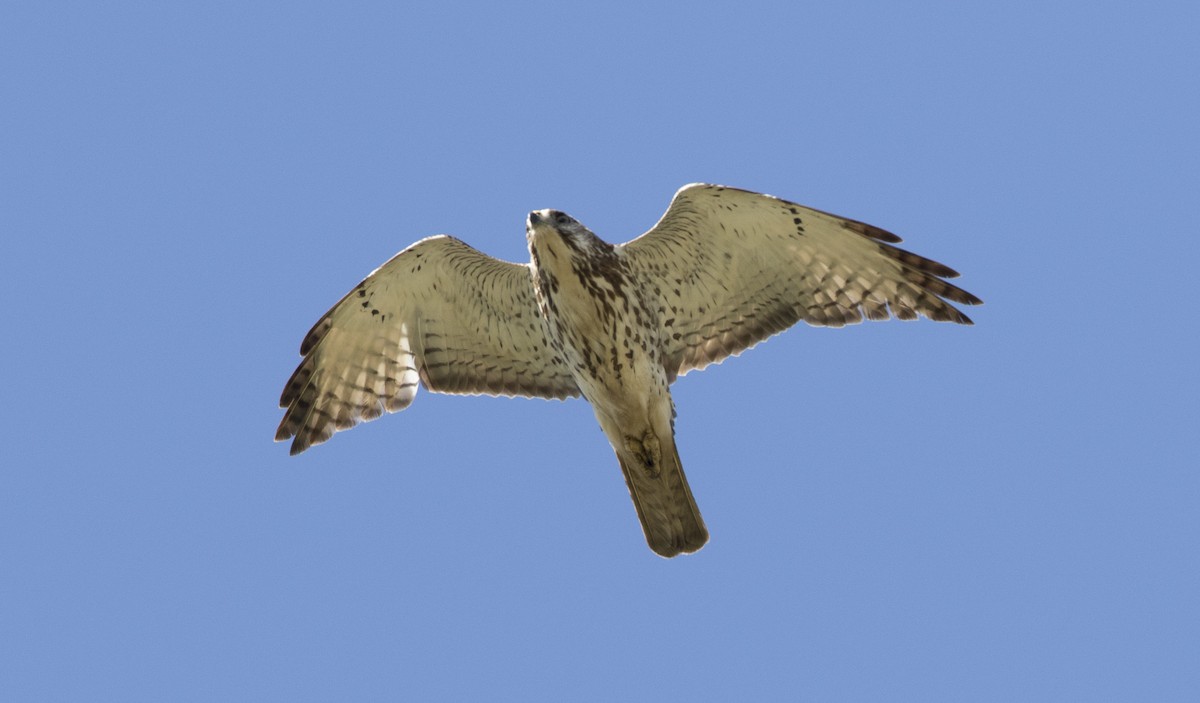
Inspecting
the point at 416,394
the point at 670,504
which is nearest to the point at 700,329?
the point at 670,504

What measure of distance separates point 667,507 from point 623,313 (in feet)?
4.99

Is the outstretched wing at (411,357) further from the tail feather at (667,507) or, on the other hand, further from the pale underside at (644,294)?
the tail feather at (667,507)

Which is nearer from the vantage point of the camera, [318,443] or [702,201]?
[702,201]

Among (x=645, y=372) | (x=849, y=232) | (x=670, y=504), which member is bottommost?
(x=670, y=504)

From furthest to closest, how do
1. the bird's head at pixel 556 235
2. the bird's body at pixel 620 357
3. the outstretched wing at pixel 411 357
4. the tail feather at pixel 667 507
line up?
the outstretched wing at pixel 411 357
the tail feather at pixel 667 507
the bird's body at pixel 620 357
the bird's head at pixel 556 235

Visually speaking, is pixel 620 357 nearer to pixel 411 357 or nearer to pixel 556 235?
pixel 556 235

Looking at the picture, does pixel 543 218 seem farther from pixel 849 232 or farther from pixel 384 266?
pixel 849 232

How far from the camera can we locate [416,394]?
1230cm

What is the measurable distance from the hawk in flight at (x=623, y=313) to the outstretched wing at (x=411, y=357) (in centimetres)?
1

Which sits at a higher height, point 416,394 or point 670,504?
point 416,394

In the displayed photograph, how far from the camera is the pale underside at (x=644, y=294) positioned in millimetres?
11742

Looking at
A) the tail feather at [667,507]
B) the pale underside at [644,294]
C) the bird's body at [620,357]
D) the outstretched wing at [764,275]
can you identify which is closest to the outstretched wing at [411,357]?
the pale underside at [644,294]

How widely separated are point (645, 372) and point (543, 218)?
4.62 feet

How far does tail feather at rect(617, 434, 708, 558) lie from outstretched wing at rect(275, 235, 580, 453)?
916 millimetres
